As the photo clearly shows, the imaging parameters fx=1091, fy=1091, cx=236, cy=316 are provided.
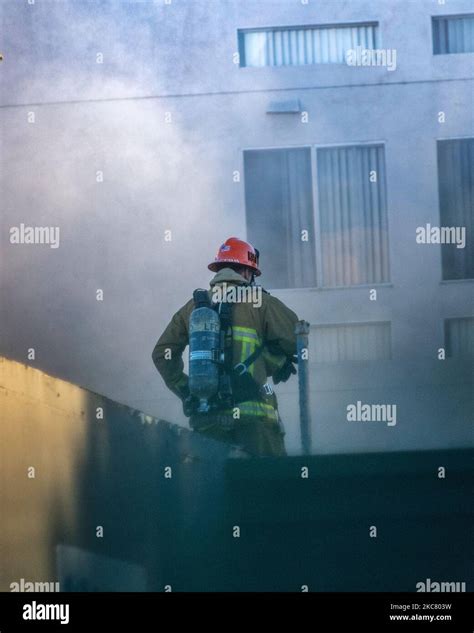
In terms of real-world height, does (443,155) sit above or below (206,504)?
above

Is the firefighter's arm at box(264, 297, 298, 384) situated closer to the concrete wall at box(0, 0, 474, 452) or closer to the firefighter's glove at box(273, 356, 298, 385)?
the firefighter's glove at box(273, 356, 298, 385)

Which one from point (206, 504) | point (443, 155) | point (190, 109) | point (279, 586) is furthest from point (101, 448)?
point (443, 155)

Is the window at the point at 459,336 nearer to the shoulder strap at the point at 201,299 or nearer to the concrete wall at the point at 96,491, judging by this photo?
the shoulder strap at the point at 201,299

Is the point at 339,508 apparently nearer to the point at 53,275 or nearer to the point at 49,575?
the point at 49,575

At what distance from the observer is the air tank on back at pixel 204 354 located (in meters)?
4.25

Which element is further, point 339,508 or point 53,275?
point 53,275

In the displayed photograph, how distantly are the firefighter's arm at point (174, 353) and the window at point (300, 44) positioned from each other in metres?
1.10

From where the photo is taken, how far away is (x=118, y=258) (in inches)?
184

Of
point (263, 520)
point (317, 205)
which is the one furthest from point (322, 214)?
point (263, 520)

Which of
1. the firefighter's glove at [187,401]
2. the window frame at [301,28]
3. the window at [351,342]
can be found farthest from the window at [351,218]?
the firefighter's glove at [187,401]

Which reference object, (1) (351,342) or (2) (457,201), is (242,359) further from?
(2) (457,201)

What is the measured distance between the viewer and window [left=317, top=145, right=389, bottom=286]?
4.57m
